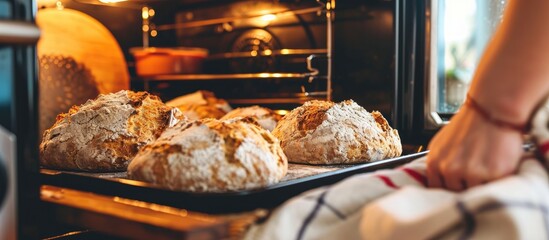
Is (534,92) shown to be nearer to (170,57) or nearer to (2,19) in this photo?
(2,19)

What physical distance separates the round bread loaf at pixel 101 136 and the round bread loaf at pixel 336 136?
30 cm

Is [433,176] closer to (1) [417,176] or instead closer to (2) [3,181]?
(1) [417,176]

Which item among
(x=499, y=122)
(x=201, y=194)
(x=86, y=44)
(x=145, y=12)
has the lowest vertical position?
(x=201, y=194)

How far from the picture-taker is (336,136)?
1319mm

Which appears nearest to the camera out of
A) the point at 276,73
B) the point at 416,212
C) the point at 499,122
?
the point at 416,212

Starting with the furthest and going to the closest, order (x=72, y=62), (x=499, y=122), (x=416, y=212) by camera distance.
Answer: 1. (x=72, y=62)
2. (x=499, y=122)
3. (x=416, y=212)

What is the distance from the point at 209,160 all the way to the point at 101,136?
352mm

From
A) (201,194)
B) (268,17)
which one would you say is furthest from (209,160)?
(268,17)

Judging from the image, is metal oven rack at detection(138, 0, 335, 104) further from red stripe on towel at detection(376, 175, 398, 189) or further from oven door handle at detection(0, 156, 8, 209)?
oven door handle at detection(0, 156, 8, 209)

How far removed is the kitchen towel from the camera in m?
0.67

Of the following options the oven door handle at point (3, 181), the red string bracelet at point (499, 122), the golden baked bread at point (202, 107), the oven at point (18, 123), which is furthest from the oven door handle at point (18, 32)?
the golden baked bread at point (202, 107)

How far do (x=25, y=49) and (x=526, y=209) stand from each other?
0.73 meters

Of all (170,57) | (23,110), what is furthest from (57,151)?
(170,57)

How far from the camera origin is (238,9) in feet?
6.84
